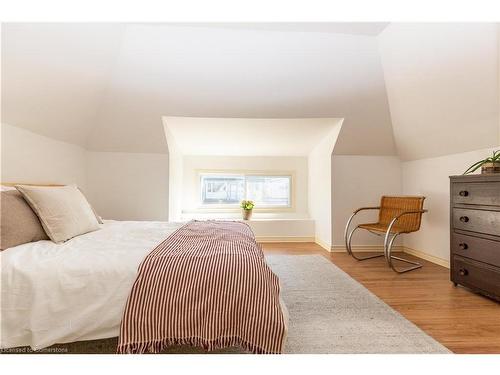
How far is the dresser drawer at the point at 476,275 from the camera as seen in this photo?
2.33m

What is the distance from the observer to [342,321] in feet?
6.62

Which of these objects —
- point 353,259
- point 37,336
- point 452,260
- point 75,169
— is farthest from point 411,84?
point 75,169

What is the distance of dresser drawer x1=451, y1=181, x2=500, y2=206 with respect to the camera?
2.35 meters

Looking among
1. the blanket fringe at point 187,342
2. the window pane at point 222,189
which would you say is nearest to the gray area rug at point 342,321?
the blanket fringe at point 187,342

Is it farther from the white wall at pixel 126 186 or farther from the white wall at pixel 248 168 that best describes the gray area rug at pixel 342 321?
the white wall at pixel 248 168

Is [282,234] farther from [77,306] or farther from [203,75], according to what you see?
[77,306]

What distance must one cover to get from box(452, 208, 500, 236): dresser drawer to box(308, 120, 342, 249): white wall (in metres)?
1.73

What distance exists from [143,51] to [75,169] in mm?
1782

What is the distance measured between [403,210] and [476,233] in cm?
110

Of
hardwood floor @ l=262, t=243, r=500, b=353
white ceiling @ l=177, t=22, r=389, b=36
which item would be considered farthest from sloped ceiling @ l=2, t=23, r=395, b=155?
hardwood floor @ l=262, t=243, r=500, b=353

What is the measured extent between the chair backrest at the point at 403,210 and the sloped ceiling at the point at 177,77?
0.93 metres

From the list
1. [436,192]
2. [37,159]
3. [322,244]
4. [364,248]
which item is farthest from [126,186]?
[436,192]

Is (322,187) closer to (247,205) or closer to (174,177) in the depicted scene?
(247,205)

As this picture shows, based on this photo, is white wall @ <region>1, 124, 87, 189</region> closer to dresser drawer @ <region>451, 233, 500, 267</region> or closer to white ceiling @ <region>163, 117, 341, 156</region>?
white ceiling @ <region>163, 117, 341, 156</region>
